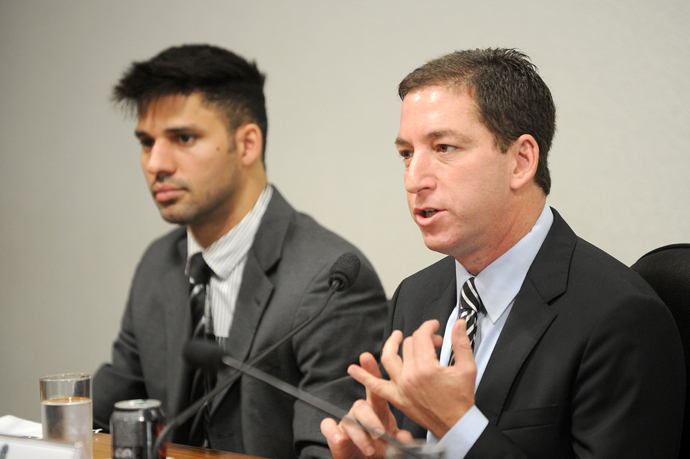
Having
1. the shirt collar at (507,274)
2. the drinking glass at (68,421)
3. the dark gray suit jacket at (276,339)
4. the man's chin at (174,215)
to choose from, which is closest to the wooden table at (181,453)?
the drinking glass at (68,421)

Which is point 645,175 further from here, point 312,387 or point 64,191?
point 64,191

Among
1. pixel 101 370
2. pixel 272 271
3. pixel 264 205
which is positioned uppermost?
pixel 264 205

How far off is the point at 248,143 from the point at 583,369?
49.1 inches

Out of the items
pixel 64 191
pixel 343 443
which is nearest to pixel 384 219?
pixel 343 443

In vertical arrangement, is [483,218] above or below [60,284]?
above

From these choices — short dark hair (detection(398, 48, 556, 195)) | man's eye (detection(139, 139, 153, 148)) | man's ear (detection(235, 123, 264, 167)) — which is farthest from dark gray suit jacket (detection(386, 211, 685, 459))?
man's eye (detection(139, 139, 153, 148))

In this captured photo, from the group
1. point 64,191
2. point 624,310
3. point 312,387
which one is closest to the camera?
point 624,310

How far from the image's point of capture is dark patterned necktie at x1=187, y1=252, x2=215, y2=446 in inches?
67.1

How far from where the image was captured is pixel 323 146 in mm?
2352

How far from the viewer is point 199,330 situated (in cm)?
187

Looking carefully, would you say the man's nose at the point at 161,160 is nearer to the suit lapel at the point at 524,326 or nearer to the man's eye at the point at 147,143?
the man's eye at the point at 147,143

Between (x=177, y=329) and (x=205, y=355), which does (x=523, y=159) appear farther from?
(x=177, y=329)

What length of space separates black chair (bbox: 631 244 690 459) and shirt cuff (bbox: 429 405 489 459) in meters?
0.36

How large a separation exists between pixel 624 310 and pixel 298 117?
1.59 metres
